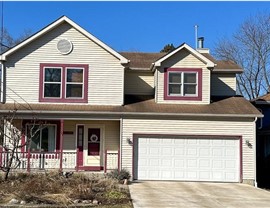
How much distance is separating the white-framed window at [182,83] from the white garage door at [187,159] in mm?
2536

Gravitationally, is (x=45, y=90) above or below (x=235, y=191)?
above

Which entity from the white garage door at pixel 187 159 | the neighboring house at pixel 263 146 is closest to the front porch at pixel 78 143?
the white garage door at pixel 187 159

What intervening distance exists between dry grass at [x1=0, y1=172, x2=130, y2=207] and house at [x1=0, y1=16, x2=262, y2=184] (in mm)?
3233

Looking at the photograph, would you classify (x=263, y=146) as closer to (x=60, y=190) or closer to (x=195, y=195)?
(x=195, y=195)

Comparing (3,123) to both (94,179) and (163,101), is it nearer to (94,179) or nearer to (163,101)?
(94,179)

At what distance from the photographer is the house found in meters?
19.7

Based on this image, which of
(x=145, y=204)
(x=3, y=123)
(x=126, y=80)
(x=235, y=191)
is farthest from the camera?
(x=126, y=80)

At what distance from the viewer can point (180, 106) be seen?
20578 millimetres

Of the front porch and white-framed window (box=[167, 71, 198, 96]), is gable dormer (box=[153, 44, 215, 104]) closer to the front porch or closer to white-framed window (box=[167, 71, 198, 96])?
white-framed window (box=[167, 71, 198, 96])

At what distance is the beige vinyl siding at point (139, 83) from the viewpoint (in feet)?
73.2

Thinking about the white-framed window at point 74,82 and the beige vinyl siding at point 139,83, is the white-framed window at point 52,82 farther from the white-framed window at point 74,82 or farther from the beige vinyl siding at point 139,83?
the beige vinyl siding at point 139,83

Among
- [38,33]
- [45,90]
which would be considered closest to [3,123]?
[45,90]

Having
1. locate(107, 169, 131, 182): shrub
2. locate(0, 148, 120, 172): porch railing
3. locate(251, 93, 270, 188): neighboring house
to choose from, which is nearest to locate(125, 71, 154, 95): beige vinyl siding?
locate(0, 148, 120, 172): porch railing

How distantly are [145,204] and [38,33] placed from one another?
11.2 meters
